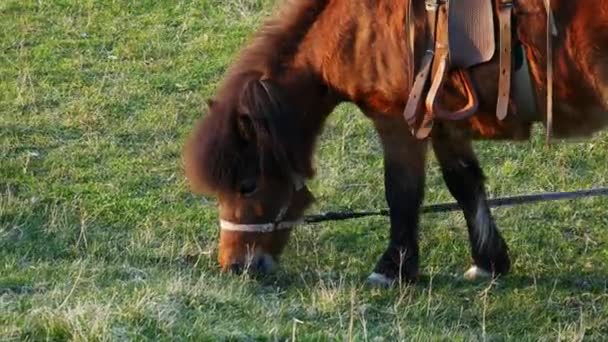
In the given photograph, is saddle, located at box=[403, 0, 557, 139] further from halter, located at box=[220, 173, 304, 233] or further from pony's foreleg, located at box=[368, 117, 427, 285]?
halter, located at box=[220, 173, 304, 233]

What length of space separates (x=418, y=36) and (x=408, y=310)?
1.39 meters

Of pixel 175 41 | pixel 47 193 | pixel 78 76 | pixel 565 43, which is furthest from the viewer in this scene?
pixel 175 41

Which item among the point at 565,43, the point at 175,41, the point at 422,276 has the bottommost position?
the point at 422,276

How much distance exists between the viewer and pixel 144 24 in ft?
38.4

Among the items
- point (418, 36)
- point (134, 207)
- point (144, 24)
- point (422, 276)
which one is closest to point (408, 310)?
point (422, 276)

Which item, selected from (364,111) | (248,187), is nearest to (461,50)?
(364,111)

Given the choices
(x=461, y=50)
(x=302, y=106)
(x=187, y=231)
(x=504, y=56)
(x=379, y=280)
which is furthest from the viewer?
(x=187, y=231)

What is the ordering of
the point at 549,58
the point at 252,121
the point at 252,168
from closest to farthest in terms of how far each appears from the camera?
Result: the point at 549,58
the point at 252,121
the point at 252,168

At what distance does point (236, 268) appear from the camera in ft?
20.6

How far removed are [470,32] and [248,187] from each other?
153cm

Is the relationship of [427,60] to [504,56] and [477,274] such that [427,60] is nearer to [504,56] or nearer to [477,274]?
[504,56]

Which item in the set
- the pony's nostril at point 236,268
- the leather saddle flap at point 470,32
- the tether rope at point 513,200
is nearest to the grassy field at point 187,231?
the pony's nostril at point 236,268

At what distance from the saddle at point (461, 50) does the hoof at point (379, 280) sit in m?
1.11

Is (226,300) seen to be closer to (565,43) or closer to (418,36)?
(418,36)
